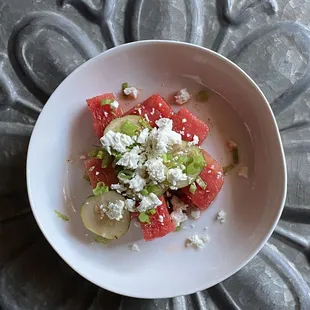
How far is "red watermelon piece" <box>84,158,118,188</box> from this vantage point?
1140 millimetres

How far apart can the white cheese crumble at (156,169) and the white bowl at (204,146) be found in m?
0.16

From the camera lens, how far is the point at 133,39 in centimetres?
125

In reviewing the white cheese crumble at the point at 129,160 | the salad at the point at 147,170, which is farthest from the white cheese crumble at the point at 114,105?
the white cheese crumble at the point at 129,160

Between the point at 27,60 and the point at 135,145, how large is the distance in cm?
34

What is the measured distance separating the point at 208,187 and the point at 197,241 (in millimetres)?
133

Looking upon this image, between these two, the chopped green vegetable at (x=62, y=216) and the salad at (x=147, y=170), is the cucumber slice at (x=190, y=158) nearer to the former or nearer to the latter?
the salad at (x=147, y=170)

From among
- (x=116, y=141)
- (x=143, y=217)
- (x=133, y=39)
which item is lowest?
(x=143, y=217)

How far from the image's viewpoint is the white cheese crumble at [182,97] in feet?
3.97

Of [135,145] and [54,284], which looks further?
[54,284]

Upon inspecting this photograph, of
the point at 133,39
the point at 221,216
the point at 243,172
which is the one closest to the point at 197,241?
the point at 221,216

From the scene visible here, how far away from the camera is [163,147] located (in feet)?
3.58

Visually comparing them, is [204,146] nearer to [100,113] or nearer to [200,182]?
[200,182]

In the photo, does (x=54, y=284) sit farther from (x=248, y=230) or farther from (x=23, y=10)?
(x=23, y=10)

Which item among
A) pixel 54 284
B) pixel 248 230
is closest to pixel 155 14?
pixel 248 230
